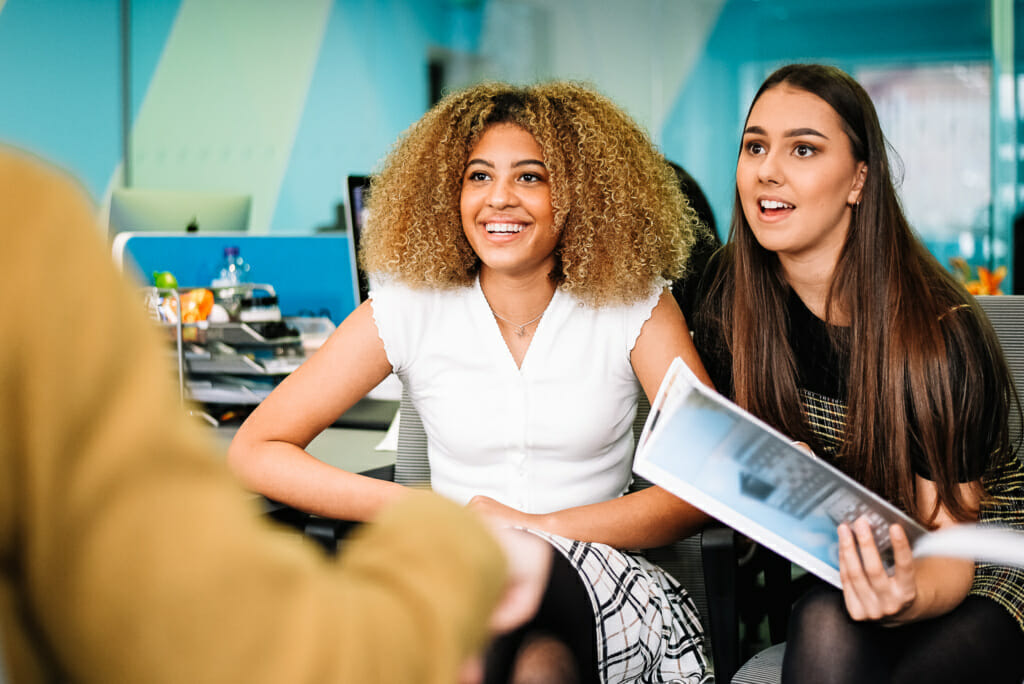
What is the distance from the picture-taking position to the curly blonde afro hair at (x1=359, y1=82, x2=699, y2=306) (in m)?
1.73

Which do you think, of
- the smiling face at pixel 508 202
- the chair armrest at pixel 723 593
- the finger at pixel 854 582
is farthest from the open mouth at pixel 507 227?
the finger at pixel 854 582

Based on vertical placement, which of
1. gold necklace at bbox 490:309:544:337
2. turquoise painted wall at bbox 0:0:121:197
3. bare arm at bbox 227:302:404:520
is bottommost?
bare arm at bbox 227:302:404:520

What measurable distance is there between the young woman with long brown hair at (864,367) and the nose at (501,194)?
42 cm

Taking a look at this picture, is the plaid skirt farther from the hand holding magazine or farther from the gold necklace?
the gold necklace

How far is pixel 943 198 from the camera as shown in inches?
209

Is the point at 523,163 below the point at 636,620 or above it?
above

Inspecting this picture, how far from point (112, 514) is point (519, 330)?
1.37 meters

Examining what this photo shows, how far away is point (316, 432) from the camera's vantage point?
168cm

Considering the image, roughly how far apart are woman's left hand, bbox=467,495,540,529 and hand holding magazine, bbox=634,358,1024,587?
410mm

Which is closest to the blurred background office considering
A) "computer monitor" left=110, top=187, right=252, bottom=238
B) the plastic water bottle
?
"computer monitor" left=110, top=187, right=252, bottom=238

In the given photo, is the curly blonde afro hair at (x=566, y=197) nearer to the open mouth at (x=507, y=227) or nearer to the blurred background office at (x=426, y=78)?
the open mouth at (x=507, y=227)

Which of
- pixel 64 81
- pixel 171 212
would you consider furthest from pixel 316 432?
pixel 64 81

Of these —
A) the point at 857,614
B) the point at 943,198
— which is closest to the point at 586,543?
the point at 857,614

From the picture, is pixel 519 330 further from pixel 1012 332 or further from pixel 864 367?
pixel 1012 332
